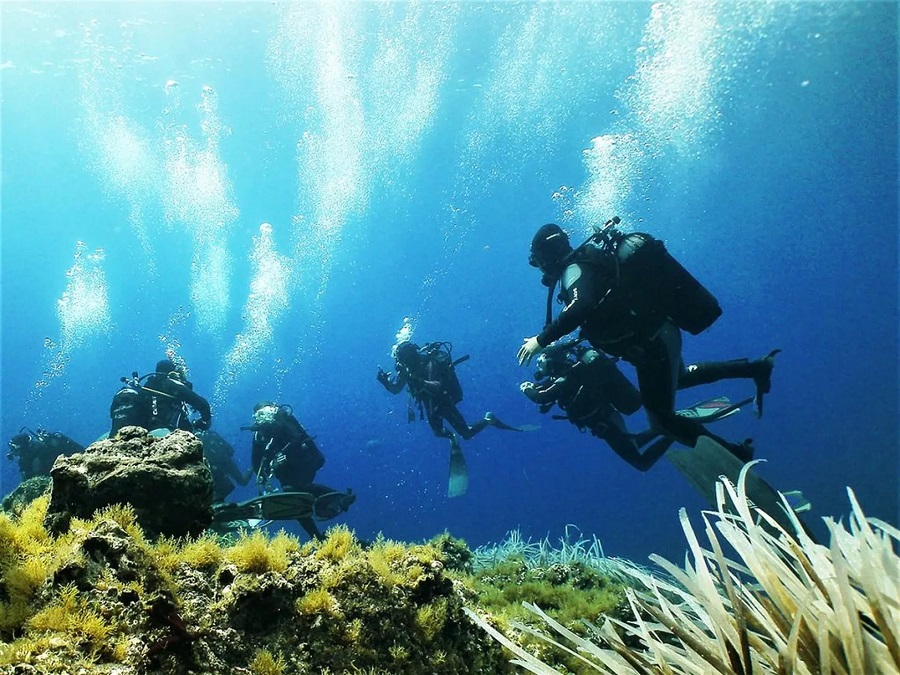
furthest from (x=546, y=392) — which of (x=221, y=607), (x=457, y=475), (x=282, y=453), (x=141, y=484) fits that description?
(x=221, y=607)

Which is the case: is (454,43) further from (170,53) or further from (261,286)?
(261,286)

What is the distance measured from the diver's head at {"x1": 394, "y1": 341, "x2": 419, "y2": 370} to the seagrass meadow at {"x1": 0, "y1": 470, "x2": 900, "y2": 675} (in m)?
10.4

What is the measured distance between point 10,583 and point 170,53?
40.0 m

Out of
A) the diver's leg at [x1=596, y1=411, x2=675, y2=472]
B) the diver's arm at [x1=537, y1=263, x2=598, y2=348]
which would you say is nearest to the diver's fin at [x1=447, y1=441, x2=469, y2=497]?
the diver's leg at [x1=596, y1=411, x2=675, y2=472]

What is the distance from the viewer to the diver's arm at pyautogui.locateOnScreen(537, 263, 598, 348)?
16.7 ft

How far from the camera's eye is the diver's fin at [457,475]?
11.3 meters

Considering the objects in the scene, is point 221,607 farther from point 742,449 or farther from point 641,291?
point 641,291

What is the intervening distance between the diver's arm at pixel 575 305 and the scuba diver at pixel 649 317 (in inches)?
0.5

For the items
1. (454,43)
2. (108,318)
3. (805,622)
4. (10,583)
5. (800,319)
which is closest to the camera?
(805,622)

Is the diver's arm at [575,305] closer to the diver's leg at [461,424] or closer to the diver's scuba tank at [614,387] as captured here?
the diver's scuba tank at [614,387]

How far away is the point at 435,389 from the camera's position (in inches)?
492

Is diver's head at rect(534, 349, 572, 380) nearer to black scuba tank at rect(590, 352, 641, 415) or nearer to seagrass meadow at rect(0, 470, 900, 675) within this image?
black scuba tank at rect(590, 352, 641, 415)

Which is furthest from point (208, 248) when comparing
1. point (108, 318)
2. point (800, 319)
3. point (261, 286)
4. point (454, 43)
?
point (800, 319)

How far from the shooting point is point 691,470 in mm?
5227
